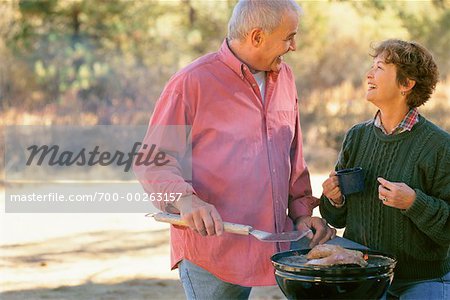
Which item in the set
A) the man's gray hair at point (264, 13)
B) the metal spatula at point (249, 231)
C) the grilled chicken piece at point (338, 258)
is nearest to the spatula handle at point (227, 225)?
the metal spatula at point (249, 231)

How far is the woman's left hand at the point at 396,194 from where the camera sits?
3.40 metres

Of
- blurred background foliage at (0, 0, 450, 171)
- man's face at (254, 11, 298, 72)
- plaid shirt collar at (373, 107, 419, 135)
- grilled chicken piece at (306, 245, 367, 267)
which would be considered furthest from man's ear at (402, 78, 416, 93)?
blurred background foliage at (0, 0, 450, 171)

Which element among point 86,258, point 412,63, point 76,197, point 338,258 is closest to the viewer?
point 338,258

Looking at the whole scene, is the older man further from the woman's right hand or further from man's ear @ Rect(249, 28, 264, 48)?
the woman's right hand

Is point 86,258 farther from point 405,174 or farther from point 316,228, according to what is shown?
point 405,174

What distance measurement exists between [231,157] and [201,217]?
1.14ft

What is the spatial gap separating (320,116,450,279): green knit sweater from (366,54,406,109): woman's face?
0.13 meters

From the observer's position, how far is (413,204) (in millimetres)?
3420

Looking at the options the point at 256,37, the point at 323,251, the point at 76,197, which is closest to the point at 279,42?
the point at 256,37

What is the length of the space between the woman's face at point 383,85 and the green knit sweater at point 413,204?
134 mm

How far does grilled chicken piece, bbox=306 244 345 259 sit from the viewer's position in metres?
3.37

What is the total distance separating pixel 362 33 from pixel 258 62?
1452 centimetres

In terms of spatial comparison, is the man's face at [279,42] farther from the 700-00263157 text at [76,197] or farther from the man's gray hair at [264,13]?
the 700-00263157 text at [76,197]

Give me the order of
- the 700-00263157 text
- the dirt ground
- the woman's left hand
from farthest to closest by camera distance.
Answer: the 700-00263157 text
the dirt ground
the woman's left hand
